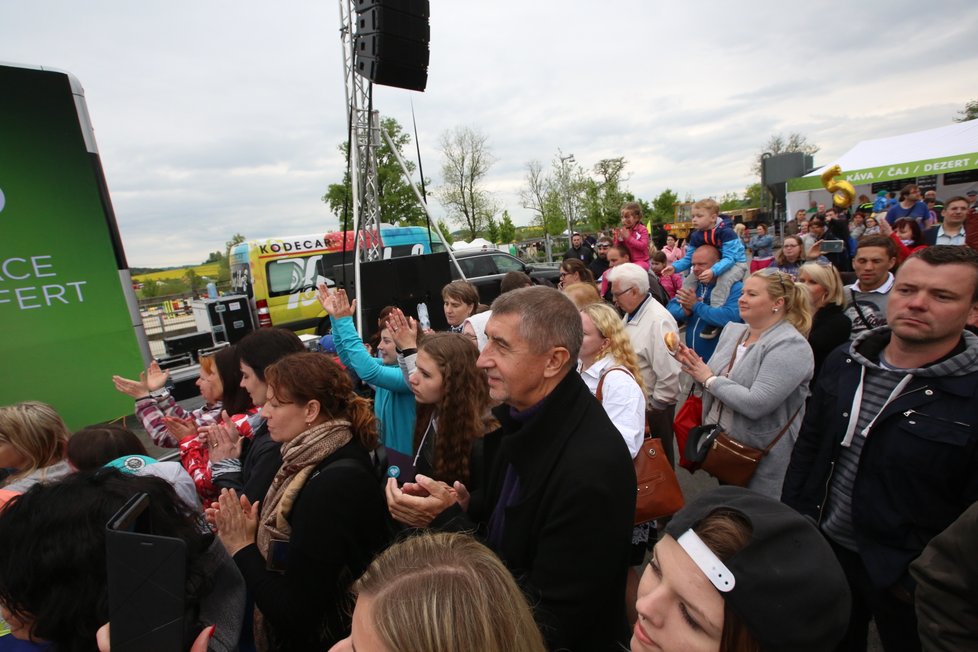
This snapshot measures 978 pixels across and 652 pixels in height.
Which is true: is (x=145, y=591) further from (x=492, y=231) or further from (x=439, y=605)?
(x=492, y=231)

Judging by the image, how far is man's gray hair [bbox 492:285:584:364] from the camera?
1612 mm

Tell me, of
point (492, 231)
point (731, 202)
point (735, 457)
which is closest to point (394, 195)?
point (492, 231)

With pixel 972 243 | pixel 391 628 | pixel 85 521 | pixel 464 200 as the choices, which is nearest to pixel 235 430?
pixel 85 521

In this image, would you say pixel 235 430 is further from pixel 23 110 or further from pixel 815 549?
pixel 23 110

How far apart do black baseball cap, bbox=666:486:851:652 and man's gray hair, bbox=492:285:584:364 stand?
0.79m

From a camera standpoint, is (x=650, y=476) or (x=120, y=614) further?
(x=650, y=476)

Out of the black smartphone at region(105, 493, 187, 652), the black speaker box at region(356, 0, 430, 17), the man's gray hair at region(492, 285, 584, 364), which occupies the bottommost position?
the black smartphone at region(105, 493, 187, 652)

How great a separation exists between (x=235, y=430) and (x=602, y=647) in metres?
2.10

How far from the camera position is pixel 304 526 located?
5.43ft

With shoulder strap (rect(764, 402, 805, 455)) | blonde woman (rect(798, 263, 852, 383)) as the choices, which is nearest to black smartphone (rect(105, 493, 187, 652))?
shoulder strap (rect(764, 402, 805, 455))

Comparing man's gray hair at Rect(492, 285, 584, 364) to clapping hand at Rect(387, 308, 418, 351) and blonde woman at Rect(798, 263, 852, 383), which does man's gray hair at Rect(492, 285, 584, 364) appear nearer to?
clapping hand at Rect(387, 308, 418, 351)

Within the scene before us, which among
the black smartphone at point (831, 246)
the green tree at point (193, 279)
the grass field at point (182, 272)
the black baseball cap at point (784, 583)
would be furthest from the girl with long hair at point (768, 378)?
the grass field at point (182, 272)

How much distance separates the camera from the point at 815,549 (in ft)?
3.03

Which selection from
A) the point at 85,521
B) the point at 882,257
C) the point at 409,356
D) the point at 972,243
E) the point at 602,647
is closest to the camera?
the point at 85,521
